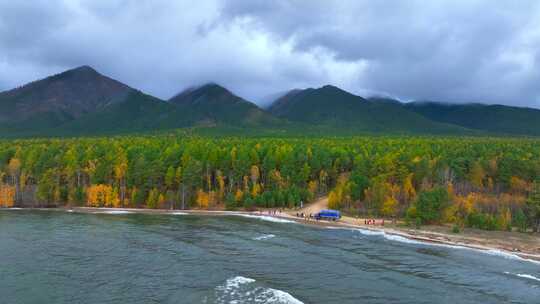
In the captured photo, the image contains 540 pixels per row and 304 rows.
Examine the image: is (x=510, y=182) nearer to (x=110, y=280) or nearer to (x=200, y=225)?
(x=200, y=225)

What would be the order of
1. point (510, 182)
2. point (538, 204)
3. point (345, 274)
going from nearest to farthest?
point (345, 274), point (538, 204), point (510, 182)

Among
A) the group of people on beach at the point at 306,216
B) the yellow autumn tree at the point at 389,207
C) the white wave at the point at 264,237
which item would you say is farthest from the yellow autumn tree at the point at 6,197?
the yellow autumn tree at the point at 389,207

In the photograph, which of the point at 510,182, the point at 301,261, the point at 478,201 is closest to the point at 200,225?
the point at 301,261

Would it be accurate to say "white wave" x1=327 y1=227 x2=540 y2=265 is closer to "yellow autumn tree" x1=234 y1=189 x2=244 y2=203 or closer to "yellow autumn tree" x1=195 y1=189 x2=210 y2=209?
"yellow autumn tree" x1=234 y1=189 x2=244 y2=203

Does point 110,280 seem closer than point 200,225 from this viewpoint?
Yes

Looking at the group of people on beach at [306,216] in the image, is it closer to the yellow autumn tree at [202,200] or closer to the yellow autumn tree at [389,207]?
the yellow autumn tree at [389,207]

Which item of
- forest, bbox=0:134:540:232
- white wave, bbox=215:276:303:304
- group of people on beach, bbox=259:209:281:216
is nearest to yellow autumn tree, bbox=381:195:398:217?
forest, bbox=0:134:540:232

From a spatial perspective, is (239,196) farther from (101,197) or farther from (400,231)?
(400,231)
